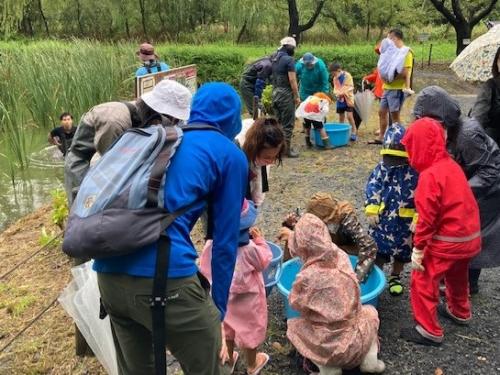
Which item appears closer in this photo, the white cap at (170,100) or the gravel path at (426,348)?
the white cap at (170,100)

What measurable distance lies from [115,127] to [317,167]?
463 cm

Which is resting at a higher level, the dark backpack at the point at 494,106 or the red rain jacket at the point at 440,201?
the dark backpack at the point at 494,106

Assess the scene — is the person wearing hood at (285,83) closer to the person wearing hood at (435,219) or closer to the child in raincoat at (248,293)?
the person wearing hood at (435,219)

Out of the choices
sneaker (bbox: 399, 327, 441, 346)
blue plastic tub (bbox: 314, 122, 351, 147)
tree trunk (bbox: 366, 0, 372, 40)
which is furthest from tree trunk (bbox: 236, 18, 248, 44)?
sneaker (bbox: 399, 327, 441, 346)

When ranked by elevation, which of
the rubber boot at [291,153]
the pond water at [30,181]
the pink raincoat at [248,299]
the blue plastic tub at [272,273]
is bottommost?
the pond water at [30,181]

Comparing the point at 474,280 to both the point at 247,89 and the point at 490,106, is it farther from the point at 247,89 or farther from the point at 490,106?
the point at 247,89

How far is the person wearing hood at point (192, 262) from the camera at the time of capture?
178 centimetres

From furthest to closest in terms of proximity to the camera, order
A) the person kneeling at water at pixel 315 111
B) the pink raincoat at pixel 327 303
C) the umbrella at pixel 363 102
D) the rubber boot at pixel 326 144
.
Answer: the umbrella at pixel 363 102 < the rubber boot at pixel 326 144 < the person kneeling at water at pixel 315 111 < the pink raincoat at pixel 327 303

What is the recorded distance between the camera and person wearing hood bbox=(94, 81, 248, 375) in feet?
5.85

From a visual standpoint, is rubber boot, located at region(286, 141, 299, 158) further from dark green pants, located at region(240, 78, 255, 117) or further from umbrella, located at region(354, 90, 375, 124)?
umbrella, located at region(354, 90, 375, 124)

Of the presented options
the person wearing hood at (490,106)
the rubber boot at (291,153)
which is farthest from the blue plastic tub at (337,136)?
the person wearing hood at (490,106)

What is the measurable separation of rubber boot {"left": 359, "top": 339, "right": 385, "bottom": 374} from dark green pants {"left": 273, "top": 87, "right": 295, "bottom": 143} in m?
4.93

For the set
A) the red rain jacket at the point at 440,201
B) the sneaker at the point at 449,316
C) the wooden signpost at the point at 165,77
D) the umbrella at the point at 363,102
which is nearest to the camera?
the red rain jacket at the point at 440,201

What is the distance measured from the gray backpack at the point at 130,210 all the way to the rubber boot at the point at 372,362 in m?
1.32
